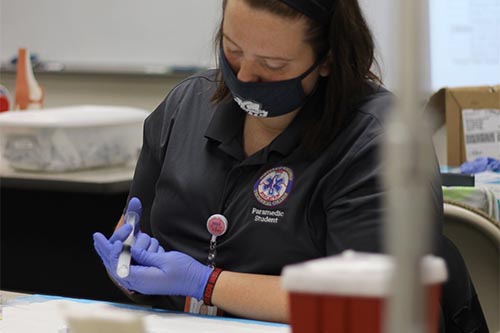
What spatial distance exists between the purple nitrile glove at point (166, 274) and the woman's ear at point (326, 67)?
0.41 metres

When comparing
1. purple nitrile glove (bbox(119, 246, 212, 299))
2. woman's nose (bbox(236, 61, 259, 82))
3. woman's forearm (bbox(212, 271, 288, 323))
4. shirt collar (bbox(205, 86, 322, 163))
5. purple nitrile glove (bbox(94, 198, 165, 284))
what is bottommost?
woman's forearm (bbox(212, 271, 288, 323))

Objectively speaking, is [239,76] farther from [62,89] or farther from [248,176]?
[62,89]

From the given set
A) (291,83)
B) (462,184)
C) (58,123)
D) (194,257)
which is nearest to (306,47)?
(291,83)

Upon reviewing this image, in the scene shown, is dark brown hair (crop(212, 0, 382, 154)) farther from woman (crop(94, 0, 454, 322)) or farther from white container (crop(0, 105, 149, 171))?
white container (crop(0, 105, 149, 171))

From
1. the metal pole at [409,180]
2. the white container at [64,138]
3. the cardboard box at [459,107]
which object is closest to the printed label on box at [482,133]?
the cardboard box at [459,107]

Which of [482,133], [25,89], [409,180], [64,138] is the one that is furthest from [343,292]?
[25,89]

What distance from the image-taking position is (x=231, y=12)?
144 centimetres

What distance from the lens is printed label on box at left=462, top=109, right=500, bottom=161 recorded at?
2637 millimetres

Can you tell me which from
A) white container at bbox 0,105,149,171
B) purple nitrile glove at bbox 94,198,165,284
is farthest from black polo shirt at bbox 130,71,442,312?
white container at bbox 0,105,149,171

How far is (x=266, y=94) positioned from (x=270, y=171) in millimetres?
139

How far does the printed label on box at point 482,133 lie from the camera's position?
8.65ft

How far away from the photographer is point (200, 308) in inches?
58.9

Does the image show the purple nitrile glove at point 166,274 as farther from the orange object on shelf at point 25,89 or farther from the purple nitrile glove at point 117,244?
the orange object on shelf at point 25,89

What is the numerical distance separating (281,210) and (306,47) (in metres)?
0.29
